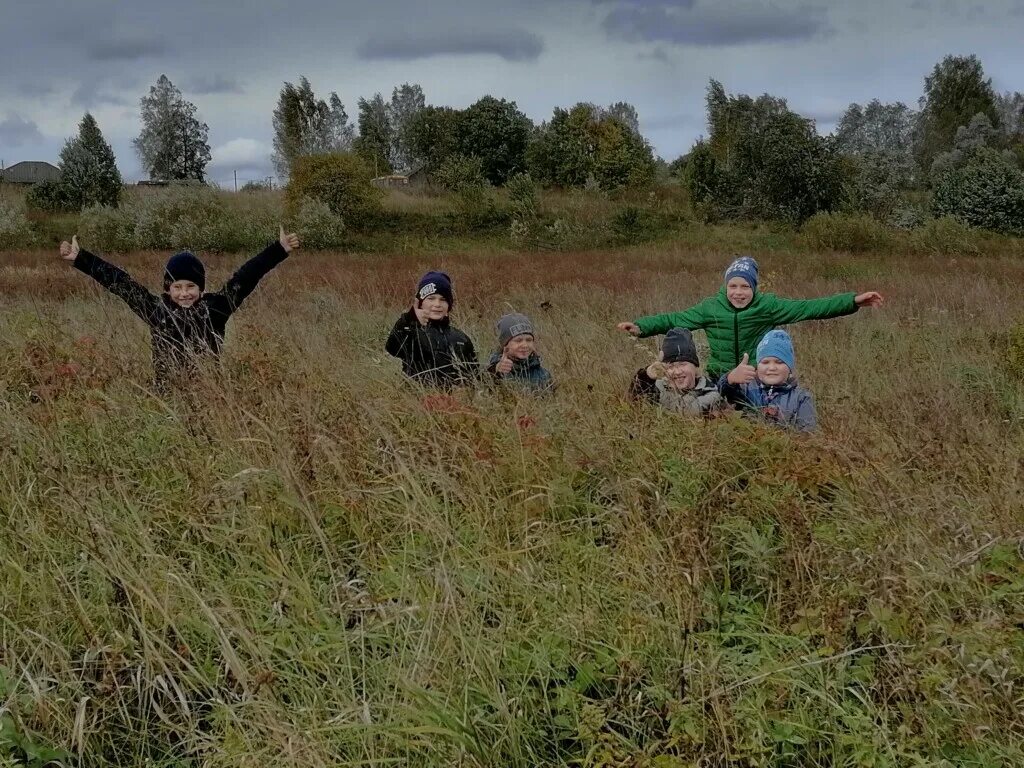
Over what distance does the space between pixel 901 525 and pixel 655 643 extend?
2.78ft

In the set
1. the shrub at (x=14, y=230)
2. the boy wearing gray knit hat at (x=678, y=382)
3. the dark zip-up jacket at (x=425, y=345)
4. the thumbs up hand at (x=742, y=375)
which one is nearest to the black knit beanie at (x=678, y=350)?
A: the boy wearing gray knit hat at (x=678, y=382)

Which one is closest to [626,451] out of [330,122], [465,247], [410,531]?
[410,531]

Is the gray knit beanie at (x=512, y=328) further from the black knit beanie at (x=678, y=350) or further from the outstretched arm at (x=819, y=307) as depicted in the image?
the outstretched arm at (x=819, y=307)

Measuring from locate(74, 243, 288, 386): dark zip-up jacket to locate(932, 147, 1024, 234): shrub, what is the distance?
92.6 feet

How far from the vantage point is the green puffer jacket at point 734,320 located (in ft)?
15.7

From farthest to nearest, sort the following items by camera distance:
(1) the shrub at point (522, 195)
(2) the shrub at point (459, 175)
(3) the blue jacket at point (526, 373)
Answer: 1. (2) the shrub at point (459, 175)
2. (1) the shrub at point (522, 195)
3. (3) the blue jacket at point (526, 373)

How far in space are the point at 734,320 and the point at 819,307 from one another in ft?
1.64

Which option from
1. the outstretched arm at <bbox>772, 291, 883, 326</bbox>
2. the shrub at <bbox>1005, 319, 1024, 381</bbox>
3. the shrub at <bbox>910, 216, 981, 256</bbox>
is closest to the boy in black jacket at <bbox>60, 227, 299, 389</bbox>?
the outstretched arm at <bbox>772, 291, 883, 326</bbox>

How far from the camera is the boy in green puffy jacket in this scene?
477 cm

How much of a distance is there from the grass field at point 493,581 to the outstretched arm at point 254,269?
1.19 metres

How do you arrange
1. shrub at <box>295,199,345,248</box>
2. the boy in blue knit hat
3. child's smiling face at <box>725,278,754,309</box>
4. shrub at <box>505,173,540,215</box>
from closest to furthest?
the boy in blue knit hat < child's smiling face at <box>725,278,754,309</box> < shrub at <box>295,199,345,248</box> < shrub at <box>505,173,540,215</box>

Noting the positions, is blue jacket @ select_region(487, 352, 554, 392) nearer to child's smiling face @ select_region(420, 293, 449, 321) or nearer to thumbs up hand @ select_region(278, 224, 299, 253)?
child's smiling face @ select_region(420, 293, 449, 321)

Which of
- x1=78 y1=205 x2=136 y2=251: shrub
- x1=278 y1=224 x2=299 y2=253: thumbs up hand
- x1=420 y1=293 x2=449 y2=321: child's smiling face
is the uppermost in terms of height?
x1=78 y1=205 x2=136 y2=251: shrub

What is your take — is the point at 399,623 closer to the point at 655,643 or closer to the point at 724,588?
the point at 655,643
